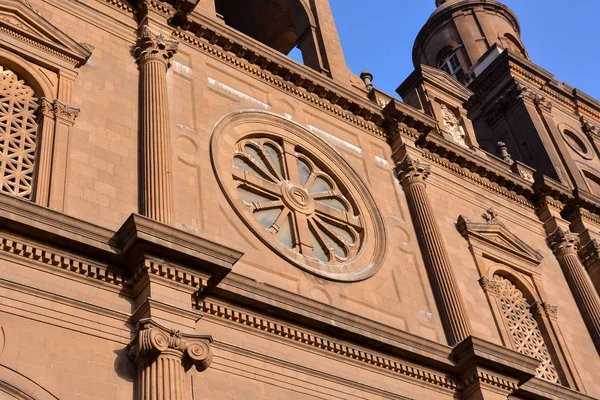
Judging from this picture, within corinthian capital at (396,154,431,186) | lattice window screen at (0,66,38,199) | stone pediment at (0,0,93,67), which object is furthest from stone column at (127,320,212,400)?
corinthian capital at (396,154,431,186)

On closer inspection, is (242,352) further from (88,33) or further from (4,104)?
(88,33)

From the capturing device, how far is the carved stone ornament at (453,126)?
23.4m

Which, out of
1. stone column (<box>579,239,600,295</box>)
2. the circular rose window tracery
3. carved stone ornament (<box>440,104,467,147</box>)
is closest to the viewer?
the circular rose window tracery

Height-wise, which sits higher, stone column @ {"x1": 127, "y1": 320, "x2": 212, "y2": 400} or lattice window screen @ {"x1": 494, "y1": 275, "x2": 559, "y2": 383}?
lattice window screen @ {"x1": 494, "y1": 275, "x2": 559, "y2": 383}

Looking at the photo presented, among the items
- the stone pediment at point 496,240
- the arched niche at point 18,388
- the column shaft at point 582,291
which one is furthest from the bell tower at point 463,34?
the arched niche at point 18,388

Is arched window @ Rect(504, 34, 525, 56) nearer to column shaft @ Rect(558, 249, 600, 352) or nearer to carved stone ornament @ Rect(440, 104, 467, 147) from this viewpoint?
carved stone ornament @ Rect(440, 104, 467, 147)

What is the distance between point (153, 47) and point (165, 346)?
22.1 ft

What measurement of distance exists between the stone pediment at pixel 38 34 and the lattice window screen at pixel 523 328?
1010 centimetres

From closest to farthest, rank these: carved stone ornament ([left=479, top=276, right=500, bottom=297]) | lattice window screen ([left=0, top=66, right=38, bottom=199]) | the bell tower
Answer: lattice window screen ([left=0, top=66, right=38, bottom=199]) < carved stone ornament ([left=479, top=276, right=500, bottom=297]) < the bell tower

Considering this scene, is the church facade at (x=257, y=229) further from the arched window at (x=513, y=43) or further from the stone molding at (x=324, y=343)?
the arched window at (x=513, y=43)

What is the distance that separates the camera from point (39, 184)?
13070 mm

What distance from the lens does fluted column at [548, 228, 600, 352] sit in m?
20.7

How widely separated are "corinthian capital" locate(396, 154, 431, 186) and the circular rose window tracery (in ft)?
4.56

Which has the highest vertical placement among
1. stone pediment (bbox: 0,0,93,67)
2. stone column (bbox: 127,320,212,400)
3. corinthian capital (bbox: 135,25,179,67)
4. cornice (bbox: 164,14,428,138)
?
cornice (bbox: 164,14,428,138)
